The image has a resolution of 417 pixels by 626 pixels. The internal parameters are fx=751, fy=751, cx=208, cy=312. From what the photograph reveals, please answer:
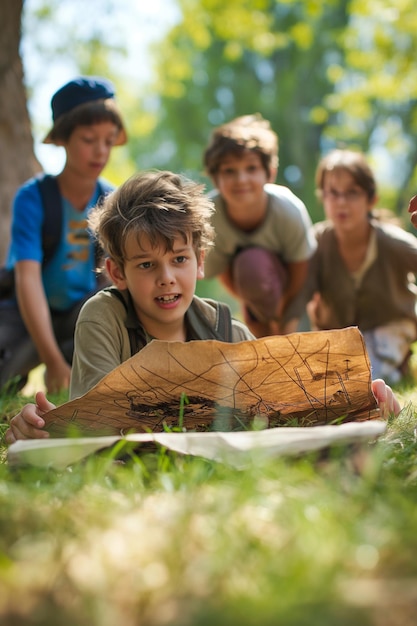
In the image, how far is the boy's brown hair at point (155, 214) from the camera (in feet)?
8.79

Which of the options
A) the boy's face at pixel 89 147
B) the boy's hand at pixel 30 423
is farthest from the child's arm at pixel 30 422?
the boy's face at pixel 89 147

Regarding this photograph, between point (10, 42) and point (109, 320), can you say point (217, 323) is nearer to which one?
point (109, 320)

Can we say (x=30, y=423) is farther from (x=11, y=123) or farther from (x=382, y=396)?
(x=11, y=123)

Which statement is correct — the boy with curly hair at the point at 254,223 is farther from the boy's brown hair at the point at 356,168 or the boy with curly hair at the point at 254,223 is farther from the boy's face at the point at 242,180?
the boy's brown hair at the point at 356,168

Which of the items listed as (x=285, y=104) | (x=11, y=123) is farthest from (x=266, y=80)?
(x=11, y=123)

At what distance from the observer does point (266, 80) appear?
31.0 m

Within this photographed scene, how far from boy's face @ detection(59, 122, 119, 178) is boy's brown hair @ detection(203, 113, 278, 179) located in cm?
65

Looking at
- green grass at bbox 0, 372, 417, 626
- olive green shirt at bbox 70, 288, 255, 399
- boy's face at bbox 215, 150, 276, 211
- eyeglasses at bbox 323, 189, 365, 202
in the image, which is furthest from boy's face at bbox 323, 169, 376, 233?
green grass at bbox 0, 372, 417, 626

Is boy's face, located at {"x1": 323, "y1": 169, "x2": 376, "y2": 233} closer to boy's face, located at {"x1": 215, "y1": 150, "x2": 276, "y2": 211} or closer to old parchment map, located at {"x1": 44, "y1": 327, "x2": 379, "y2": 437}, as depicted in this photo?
boy's face, located at {"x1": 215, "y1": 150, "x2": 276, "y2": 211}

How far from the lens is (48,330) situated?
4.17 m

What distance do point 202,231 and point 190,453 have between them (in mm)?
1302

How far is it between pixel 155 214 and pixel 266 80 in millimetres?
29926

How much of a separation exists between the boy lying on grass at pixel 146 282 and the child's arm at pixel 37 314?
4.35 ft

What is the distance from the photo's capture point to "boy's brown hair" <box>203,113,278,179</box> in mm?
4543
